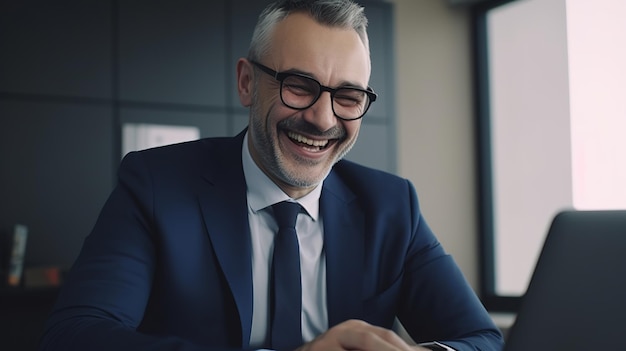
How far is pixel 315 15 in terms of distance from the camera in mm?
1450

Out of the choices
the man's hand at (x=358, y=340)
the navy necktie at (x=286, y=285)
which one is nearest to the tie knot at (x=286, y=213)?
the navy necktie at (x=286, y=285)

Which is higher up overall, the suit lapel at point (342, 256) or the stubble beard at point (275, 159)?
the stubble beard at point (275, 159)

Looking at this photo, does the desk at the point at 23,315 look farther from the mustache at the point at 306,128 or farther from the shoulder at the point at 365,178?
the mustache at the point at 306,128

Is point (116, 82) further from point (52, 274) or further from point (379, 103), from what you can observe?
point (379, 103)

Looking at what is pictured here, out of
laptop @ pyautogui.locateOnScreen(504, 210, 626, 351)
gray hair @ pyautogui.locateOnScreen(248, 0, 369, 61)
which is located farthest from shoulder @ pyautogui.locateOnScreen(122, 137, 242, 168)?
laptop @ pyautogui.locateOnScreen(504, 210, 626, 351)

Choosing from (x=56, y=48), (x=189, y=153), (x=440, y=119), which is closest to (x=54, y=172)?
(x=56, y=48)

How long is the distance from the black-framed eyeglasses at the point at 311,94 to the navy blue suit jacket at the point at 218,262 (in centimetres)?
22

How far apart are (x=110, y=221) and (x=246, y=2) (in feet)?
9.34

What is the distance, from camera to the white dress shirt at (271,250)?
1.43 m

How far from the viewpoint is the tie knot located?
4.85 feet

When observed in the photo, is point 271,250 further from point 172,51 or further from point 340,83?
point 172,51

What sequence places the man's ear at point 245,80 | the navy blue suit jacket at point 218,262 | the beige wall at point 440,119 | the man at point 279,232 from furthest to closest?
the beige wall at point 440,119
the man's ear at point 245,80
the man at point 279,232
the navy blue suit jacket at point 218,262

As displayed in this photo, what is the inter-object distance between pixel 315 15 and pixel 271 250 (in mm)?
517

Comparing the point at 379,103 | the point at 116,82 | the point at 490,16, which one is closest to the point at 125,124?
the point at 116,82
